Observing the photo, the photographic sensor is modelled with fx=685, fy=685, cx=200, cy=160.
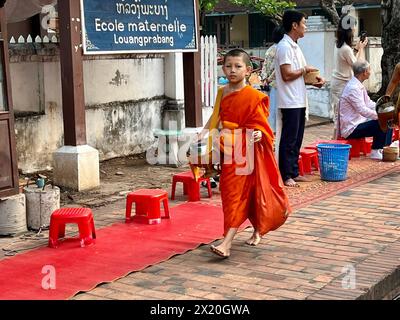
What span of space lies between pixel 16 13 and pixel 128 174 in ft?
8.40

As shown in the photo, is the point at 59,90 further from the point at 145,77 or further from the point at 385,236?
the point at 385,236

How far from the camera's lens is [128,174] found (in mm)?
9117

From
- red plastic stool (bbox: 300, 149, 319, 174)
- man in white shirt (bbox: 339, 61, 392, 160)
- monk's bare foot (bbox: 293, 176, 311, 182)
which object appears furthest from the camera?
man in white shirt (bbox: 339, 61, 392, 160)

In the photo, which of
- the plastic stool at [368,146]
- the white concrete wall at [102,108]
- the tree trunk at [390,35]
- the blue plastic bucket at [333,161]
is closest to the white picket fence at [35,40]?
the white concrete wall at [102,108]

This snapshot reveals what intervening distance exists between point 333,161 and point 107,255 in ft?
12.5

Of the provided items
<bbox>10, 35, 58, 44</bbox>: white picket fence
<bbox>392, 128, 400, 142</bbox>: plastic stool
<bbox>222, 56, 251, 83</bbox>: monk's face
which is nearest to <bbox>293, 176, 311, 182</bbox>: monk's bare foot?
<bbox>392, 128, 400, 142</bbox>: plastic stool

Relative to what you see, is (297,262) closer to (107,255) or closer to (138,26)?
(107,255)

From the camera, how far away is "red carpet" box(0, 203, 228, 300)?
15.7 feet

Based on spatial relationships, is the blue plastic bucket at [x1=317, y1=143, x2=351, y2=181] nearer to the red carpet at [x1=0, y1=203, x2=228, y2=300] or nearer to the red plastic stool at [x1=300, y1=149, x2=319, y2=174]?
the red plastic stool at [x1=300, y1=149, x2=319, y2=174]

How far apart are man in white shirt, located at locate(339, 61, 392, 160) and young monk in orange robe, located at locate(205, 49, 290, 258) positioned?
4.60 m

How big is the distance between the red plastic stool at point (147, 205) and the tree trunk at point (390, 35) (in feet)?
30.5

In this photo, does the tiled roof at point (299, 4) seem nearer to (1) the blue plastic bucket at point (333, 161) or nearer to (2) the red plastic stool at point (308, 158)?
(2) the red plastic stool at point (308, 158)

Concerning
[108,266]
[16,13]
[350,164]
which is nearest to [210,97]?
[350,164]

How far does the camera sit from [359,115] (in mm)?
9906
